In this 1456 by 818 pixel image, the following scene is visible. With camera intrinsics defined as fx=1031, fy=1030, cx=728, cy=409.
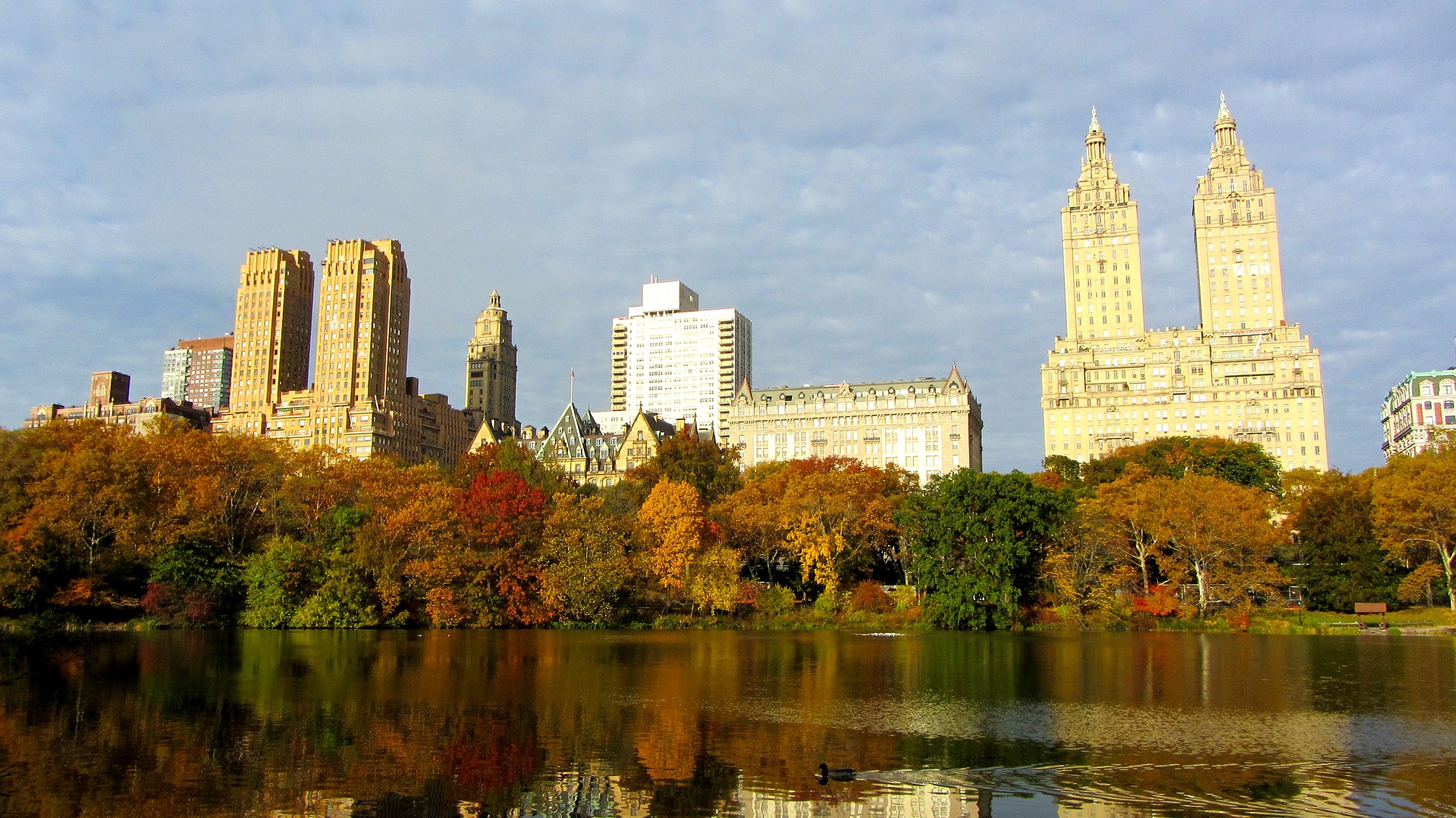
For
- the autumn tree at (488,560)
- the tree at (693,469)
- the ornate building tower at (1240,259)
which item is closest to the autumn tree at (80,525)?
the autumn tree at (488,560)

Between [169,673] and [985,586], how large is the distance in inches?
2127

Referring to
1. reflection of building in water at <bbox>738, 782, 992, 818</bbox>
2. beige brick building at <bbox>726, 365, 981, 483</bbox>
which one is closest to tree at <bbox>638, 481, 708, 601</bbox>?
reflection of building in water at <bbox>738, 782, 992, 818</bbox>

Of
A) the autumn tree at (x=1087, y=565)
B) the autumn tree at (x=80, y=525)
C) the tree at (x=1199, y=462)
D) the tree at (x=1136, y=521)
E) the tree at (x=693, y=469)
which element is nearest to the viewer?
the autumn tree at (x=80, y=525)

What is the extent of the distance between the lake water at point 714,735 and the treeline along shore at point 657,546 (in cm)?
2150

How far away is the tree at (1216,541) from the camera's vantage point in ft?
261

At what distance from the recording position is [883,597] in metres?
Answer: 86.0

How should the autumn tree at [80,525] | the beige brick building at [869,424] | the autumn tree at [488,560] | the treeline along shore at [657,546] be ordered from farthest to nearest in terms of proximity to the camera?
the beige brick building at [869,424]
the autumn tree at [488,560]
the treeline along shore at [657,546]
the autumn tree at [80,525]

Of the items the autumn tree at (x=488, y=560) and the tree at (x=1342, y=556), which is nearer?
the autumn tree at (x=488, y=560)

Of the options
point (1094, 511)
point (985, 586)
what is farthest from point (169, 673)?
point (1094, 511)

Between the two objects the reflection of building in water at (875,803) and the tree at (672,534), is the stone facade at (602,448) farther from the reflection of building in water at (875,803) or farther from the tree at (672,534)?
the reflection of building in water at (875,803)

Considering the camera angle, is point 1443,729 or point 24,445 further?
point 24,445

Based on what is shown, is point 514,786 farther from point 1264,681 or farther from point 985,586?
point 985,586

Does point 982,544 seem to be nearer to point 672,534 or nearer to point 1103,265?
point 672,534

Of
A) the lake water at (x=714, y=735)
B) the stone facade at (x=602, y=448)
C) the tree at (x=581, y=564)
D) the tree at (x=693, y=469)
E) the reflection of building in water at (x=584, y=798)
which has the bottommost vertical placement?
the reflection of building in water at (x=584, y=798)
